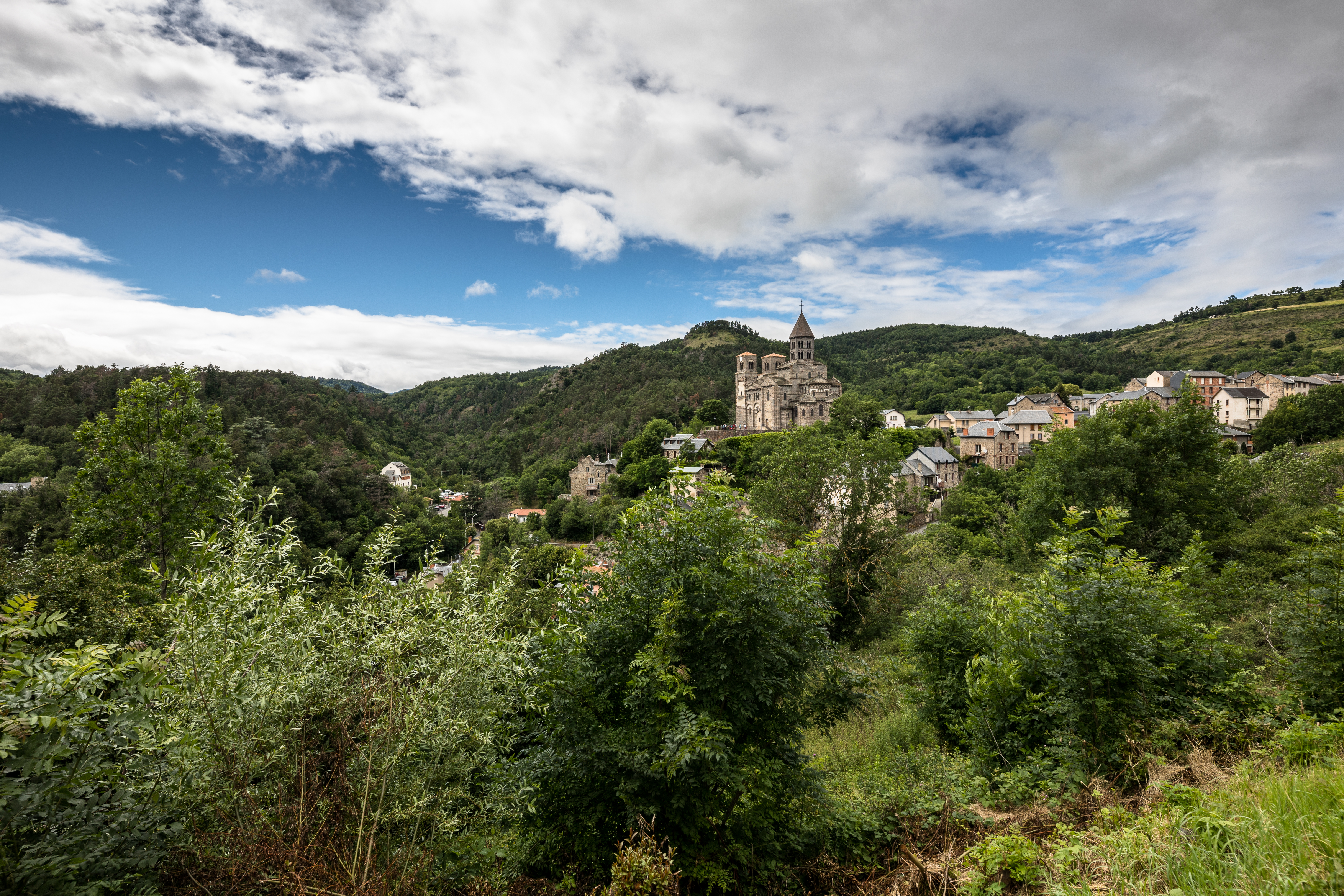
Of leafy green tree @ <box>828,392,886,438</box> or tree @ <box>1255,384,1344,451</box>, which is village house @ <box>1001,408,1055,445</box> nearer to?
leafy green tree @ <box>828,392,886,438</box>

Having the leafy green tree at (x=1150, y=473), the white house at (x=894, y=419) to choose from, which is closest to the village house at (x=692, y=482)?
the leafy green tree at (x=1150, y=473)

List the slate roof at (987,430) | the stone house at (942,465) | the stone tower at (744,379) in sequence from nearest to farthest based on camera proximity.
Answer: the stone house at (942,465)
the slate roof at (987,430)
the stone tower at (744,379)

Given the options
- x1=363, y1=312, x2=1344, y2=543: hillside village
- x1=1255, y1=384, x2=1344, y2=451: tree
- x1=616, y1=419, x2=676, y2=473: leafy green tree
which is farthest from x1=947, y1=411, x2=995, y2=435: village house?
x1=616, y1=419, x2=676, y2=473: leafy green tree

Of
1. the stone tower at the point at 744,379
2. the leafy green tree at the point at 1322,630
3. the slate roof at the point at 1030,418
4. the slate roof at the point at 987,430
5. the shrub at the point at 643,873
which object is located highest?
the stone tower at the point at 744,379

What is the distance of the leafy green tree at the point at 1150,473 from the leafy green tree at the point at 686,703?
16176 millimetres

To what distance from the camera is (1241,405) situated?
58.4m

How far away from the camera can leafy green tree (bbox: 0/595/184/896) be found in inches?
103

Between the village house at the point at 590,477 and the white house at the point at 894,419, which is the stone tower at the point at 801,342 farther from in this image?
the village house at the point at 590,477

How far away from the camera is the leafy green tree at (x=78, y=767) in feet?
8.56

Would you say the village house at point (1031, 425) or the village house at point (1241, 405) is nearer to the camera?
the village house at point (1031, 425)

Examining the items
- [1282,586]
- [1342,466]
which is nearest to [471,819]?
[1282,586]

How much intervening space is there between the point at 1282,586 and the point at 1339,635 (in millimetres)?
8197

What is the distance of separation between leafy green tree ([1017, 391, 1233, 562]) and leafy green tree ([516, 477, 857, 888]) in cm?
1618

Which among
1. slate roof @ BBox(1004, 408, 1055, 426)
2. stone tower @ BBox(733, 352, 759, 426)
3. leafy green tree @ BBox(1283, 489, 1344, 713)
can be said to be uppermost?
stone tower @ BBox(733, 352, 759, 426)
